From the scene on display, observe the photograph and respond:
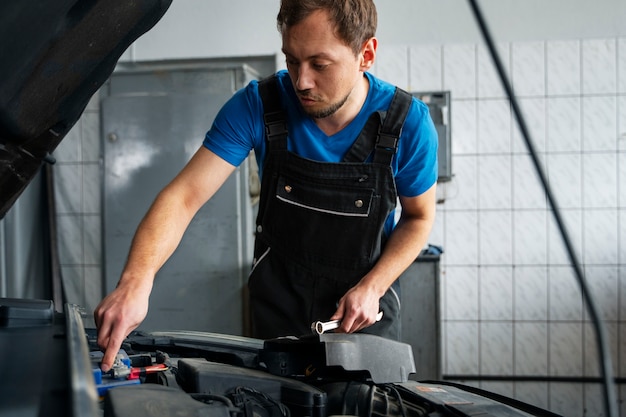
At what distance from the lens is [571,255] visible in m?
0.74

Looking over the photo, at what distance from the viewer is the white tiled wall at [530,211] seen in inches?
154

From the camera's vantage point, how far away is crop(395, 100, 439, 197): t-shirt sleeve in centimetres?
175

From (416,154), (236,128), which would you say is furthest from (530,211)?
(236,128)

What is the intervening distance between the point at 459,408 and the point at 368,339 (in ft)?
0.78

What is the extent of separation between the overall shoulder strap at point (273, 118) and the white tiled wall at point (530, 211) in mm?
2335

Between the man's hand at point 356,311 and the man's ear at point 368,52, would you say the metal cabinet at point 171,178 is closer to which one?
the man's ear at point 368,52

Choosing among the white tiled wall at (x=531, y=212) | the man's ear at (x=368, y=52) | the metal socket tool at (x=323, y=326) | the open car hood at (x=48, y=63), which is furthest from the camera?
the white tiled wall at (x=531, y=212)

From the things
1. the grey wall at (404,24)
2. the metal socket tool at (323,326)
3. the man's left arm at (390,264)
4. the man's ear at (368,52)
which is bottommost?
the metal socket tool at (323,326)

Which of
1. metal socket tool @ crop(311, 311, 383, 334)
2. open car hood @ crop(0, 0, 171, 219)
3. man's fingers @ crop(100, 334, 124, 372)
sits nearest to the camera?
open car hood @ crop(0, 0, 171, 219)

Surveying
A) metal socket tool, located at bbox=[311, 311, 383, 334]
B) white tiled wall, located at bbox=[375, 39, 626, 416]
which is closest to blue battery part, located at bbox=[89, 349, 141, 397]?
metal socket tool, located at bbox=[311, 311, 383, 334]

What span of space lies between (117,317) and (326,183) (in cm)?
70

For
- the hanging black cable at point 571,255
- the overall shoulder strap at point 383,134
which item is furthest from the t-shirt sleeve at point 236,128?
the hanging black cable at point 571,255

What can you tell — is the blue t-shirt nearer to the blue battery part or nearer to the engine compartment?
the engine compartment

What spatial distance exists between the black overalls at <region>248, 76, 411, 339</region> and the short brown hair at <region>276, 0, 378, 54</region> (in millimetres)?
215
